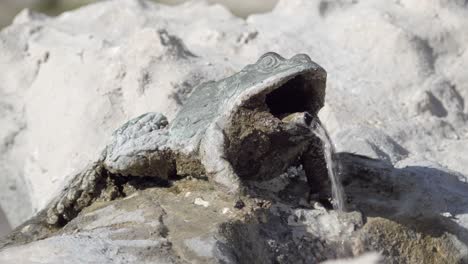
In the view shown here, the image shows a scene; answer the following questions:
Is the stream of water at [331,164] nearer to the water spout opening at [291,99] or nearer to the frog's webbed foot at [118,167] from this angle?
the water spout opening at [291,99]

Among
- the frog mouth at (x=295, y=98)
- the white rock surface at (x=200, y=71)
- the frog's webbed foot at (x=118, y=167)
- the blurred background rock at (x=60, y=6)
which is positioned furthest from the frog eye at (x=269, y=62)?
the blurred background rock at (x=60, y=6)

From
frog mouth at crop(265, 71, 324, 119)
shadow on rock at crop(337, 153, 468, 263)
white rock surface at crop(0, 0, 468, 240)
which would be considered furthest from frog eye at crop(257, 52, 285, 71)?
white rock surface at crop(0, 0, 468, 240)

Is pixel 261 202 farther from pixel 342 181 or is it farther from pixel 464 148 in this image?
pixel 464 148

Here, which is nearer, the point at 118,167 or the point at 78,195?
the point at 118,167

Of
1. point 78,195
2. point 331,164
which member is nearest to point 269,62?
point 331,164

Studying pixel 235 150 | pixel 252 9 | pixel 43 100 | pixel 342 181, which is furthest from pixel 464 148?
pixel 252 9

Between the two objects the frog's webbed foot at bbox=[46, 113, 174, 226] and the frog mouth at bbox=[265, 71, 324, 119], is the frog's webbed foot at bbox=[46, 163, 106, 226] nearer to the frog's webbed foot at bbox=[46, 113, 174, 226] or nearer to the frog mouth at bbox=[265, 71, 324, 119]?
Answer: the frog's webbed foot at bbox=[46, 113, 174, 226]

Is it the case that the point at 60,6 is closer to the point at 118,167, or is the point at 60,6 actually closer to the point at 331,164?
the point at 118,167
